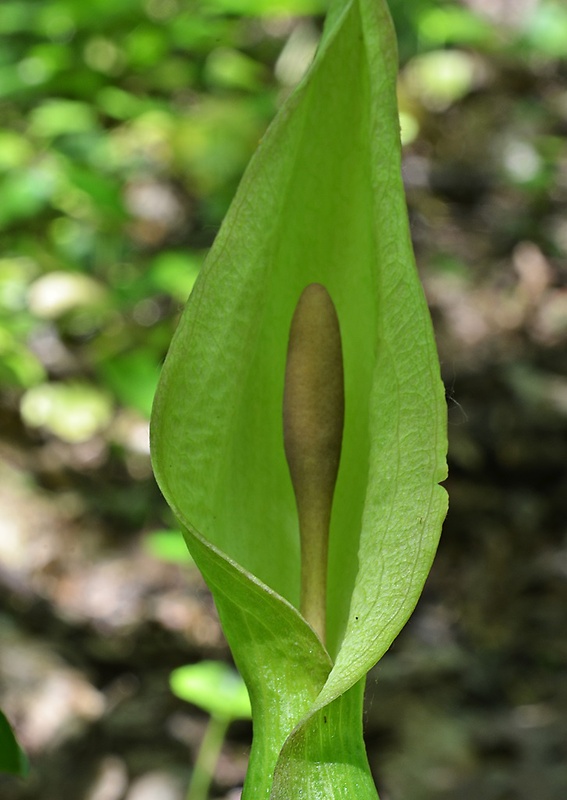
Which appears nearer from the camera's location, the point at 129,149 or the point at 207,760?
the point at 207,760

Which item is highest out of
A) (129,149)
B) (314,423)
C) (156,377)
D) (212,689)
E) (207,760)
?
(314,423)

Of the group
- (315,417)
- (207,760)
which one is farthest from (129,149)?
(315,417)

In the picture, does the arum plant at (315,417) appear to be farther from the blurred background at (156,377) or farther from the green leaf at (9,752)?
the blurred background at (156,377)

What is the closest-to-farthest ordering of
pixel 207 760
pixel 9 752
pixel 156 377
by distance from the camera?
pixel 9 752
pixel 207 760
pixel 156 377

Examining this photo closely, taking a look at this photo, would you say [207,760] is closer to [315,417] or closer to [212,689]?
[212,689]

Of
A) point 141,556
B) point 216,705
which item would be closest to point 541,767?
point 216,705

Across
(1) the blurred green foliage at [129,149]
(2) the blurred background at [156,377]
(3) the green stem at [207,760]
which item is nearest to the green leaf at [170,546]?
(2) the blurred background at [156,377]
